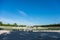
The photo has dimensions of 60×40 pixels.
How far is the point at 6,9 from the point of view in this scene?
7.83m

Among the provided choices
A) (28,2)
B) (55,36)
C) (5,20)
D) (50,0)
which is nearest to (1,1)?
(5,20)

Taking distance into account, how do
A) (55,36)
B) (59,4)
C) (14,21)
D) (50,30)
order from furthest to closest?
(14,21) < (59,4) < (50,30) < (55,36)

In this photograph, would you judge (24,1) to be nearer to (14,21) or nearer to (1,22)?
(14,21)

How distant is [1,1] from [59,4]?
398 cm

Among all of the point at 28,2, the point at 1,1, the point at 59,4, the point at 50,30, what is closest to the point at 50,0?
the point at 59,4

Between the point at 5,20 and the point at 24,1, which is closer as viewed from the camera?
the point at 24,1

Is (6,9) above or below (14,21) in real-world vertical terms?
above

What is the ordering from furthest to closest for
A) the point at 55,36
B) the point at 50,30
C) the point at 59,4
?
the point at 59,4
the point at 50,30
the point at 55,36

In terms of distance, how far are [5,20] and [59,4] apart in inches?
154

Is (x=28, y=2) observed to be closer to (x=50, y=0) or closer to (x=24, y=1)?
(x=24, y=1)

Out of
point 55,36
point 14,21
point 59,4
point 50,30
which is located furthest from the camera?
point 14,21

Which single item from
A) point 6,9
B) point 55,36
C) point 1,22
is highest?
point 6,9

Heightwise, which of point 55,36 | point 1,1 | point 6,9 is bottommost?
point 55,36

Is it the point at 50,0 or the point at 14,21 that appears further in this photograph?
the point at 14,21
